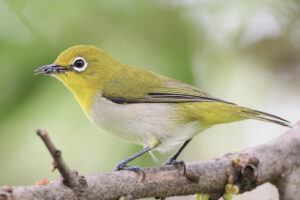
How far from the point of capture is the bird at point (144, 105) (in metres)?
3.84

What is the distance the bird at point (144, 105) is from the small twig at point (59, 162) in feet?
4.05

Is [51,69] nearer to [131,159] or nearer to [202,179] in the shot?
[131,159]

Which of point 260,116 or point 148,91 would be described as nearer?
point 260,116

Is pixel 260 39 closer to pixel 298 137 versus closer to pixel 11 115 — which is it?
pixel 298 137

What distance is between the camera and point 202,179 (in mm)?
3211

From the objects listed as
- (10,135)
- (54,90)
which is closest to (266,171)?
(54,90)

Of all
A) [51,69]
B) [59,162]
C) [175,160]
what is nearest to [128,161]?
[175,160]

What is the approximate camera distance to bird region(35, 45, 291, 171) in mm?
3838

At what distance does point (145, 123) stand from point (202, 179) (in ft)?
3.19

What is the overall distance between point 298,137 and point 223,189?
43.2 inches

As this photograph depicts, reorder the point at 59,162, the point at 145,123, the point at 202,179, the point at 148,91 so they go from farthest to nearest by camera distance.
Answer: the point at 148,91
the point at 145,123
the point at 202,179
the point at 59,162

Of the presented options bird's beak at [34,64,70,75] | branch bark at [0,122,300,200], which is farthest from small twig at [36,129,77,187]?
bird's beak at [34,64,70,75]

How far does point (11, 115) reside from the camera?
2932 mm

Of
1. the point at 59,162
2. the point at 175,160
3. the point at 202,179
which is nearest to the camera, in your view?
the point at 59,162
